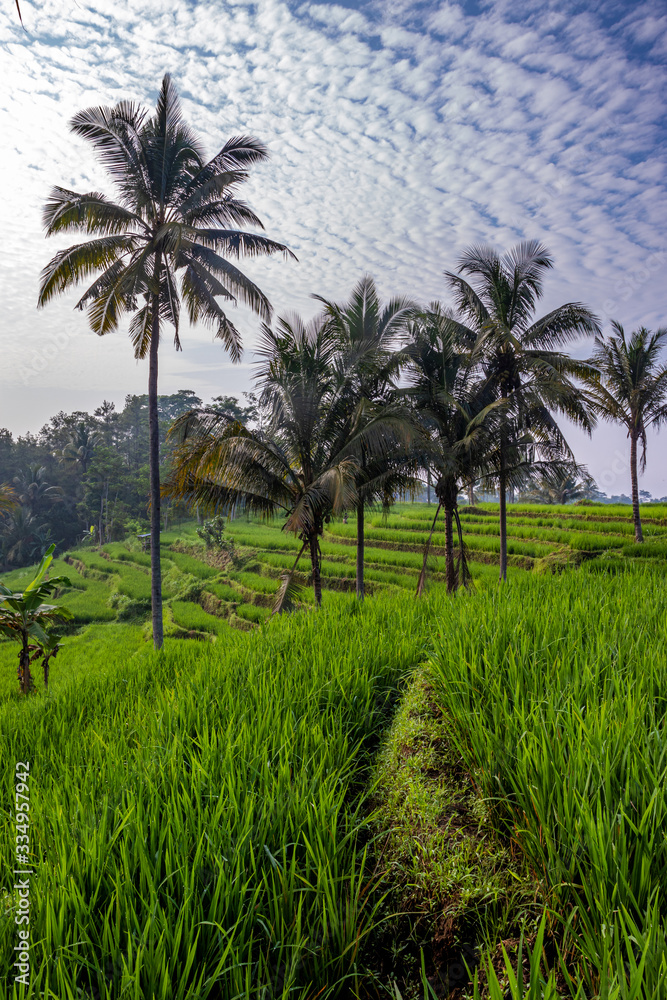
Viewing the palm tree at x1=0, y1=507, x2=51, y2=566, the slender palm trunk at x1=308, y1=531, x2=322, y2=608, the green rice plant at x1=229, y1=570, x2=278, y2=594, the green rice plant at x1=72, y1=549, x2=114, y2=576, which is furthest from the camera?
the palm tree at x1=0, y1=507, x2=51, y2=566

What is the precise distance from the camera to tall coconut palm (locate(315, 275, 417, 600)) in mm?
9094

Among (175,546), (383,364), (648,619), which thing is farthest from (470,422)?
(175,546)

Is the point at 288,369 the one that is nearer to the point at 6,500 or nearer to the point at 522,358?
the point at 522,358

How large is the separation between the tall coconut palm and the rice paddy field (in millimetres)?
5305

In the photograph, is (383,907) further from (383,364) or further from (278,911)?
(383,364)

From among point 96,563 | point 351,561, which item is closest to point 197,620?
point 351,561

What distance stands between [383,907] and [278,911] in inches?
23.7

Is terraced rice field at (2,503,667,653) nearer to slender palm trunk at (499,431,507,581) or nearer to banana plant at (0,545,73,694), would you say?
slender palm trunk at (499,431,507,581)

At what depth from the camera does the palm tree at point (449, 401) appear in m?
11.3

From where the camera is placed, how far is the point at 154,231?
1014 centimetres

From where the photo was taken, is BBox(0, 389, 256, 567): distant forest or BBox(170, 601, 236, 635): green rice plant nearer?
BBox(170, 601, 236, 635): green rice plant

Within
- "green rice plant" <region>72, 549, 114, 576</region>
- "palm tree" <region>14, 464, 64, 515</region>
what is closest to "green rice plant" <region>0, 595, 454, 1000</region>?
"green rice plant" <region>72, 549, 114, 576</region>

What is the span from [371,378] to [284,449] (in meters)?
2.55

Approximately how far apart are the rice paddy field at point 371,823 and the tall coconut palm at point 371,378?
5305 mm
